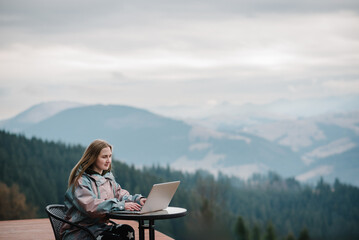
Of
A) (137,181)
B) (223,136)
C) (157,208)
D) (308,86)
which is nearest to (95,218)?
(157,208)

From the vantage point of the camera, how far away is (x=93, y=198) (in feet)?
10.1

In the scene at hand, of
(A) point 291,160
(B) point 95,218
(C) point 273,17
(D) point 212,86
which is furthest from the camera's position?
(A) point 291,160

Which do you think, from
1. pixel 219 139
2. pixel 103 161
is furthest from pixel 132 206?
pixel 219 139

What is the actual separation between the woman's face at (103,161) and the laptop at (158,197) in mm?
333

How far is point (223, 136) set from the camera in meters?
12.9

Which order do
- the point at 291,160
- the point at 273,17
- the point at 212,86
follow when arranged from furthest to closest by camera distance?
the point at 291,160 → the point at 212,86 → the point at 273,17

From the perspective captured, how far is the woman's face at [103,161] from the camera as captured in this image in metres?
3.26

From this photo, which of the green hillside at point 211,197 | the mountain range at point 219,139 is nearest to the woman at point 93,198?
the green hillside at point 211,197

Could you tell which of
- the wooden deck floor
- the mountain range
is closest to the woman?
the wooden deck floor

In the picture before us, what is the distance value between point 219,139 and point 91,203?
32.5 ft

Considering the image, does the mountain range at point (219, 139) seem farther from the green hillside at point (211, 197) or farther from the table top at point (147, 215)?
the table top at point (147, 215)

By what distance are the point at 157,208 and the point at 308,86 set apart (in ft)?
28.8

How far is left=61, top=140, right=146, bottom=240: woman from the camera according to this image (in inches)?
121

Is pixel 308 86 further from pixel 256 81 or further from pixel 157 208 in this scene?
pixel 157 208
